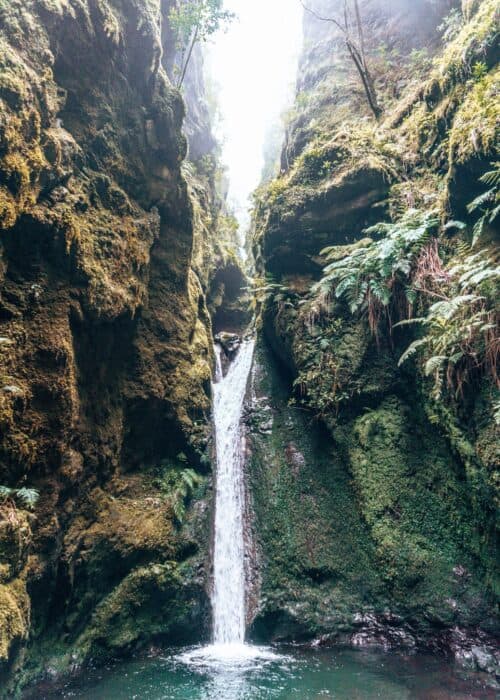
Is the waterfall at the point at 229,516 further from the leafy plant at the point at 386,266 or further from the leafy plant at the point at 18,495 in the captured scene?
the leafy plant at the point at 18,495

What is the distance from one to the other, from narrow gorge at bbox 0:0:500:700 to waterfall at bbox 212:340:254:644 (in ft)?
0.17

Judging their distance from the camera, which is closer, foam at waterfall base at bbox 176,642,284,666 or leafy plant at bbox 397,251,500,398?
leafy plant at bbox 397,251,500,398

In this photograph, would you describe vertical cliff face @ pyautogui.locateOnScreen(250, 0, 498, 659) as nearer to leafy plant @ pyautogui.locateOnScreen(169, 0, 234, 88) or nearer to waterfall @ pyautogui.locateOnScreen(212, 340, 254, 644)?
waterfall @ pyautogui.locateOnScreen(212, 340, 254, 644)

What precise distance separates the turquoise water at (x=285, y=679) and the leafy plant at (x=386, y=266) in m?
5.31

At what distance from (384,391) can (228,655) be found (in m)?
5.26

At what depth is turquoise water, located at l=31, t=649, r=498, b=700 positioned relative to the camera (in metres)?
4.91

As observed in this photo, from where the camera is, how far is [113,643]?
6172mm

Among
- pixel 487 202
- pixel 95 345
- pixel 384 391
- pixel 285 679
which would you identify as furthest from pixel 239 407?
pixel 487 202

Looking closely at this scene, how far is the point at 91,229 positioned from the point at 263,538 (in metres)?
6.46

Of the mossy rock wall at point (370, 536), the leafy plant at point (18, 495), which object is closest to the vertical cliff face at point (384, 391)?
the mossy rock wall at point (370, 536)

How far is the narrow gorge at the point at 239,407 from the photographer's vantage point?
5184 millimetres

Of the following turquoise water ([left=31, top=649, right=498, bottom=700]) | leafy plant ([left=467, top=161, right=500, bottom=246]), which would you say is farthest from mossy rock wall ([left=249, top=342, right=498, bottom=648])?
leafy plant ([left=467, top=161, right=500, bottom=246])

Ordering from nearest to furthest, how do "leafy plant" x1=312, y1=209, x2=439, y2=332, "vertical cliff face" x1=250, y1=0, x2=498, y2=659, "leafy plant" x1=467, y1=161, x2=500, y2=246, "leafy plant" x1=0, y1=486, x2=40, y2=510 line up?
"leafy plant" x1=0, y1=486, x2=40, y2=510 < "leafy plant" x1=467, y1=161, x2=500, y2=246 < "vertical cliff face" x1=250, y1=0, x2=498, y2=659 < "leafy plant" x1=312, y1=209, x2=439, y2=332

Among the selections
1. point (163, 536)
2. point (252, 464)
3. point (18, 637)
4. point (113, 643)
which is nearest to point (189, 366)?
point (252, 464)
